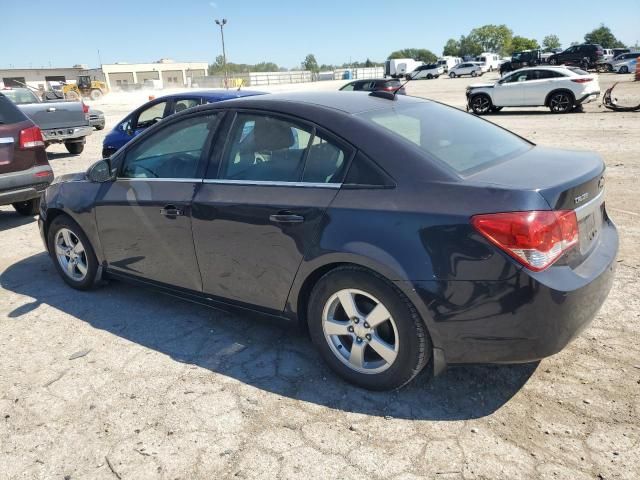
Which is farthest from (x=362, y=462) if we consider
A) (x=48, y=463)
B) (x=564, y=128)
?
(x=564, y=128)

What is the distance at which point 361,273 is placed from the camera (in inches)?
108

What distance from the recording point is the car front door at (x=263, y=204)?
295cm

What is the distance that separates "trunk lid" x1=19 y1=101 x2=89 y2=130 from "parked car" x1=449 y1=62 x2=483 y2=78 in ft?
174

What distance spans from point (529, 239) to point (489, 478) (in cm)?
108

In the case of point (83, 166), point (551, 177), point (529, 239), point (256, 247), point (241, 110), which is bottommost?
point (83, 166)

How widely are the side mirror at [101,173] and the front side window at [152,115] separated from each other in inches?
198

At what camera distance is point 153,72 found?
108500mm

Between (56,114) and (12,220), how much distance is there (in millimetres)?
5854

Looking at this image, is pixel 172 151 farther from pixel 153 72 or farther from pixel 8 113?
pixel 153 72

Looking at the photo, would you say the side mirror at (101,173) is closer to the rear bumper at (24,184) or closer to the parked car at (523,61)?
the rear bumper at (24,184)

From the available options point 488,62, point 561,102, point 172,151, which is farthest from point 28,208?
point 488,62

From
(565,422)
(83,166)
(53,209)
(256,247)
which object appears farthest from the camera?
(83,166)

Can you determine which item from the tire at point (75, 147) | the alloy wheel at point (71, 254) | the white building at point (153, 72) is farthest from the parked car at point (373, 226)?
the white building at point (153, 72)

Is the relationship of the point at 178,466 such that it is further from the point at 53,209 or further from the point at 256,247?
the point at 53,209
